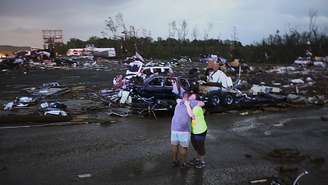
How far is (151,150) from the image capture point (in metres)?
13.1

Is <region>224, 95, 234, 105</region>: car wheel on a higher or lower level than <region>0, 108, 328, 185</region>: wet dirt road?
higher

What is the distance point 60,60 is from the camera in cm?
6366

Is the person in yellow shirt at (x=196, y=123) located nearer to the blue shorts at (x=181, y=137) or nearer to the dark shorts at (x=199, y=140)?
the dark shorts at (x=199, y=140)

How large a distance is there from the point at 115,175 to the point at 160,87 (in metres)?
12.8

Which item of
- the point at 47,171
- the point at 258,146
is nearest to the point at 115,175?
the point at 47,171

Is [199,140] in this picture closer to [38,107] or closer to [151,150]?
[151,150]

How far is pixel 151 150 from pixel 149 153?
40 cm

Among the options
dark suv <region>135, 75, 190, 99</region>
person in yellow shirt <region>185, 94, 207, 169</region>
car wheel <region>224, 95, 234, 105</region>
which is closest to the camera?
person in yellow shirt <region>185, 94, 207, 169</region>

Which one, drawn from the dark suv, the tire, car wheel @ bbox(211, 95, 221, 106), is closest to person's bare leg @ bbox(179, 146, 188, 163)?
car wheel @ bbox(211, 95, 221, 106)

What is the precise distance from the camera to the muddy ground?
10.4 m

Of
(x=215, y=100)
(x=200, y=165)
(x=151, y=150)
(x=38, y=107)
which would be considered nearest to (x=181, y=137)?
(x=200, y=165)

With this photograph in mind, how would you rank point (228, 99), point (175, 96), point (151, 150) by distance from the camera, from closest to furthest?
point (151, 150)
point (228, 99)
point (175, 96)

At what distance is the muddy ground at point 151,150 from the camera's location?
34.2 feet

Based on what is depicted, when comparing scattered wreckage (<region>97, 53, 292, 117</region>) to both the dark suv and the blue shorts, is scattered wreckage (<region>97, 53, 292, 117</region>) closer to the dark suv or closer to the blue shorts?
the dark suv
